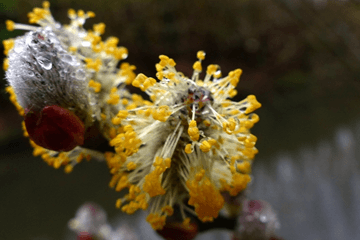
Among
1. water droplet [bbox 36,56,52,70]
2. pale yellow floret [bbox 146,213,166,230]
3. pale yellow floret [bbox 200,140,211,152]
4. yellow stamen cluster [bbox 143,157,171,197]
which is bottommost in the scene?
pale yellow floret [bbox 146,213,166,230]

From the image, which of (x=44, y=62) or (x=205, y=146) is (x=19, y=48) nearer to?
(x=44, y=62)

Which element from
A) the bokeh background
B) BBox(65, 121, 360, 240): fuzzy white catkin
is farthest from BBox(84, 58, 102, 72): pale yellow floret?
the bokeh background

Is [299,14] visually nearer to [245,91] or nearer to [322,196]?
[245,91]

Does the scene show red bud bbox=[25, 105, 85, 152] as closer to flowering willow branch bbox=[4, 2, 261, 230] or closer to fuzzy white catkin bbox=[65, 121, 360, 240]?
flowering willow branch bbox=[4, 2, 261, 230]

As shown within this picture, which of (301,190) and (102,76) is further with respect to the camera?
(301,190)

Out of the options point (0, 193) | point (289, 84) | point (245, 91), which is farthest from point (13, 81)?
point (289, 84)

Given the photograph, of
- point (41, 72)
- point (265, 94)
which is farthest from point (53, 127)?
point (265, 94)

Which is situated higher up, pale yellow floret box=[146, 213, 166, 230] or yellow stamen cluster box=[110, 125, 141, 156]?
yellow stamen cluster box=[110, 125, 141, 156]

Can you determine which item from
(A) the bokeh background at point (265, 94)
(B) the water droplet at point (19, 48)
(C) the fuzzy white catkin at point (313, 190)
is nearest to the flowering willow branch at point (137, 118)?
(B) the water droplet at point (19, 48)
